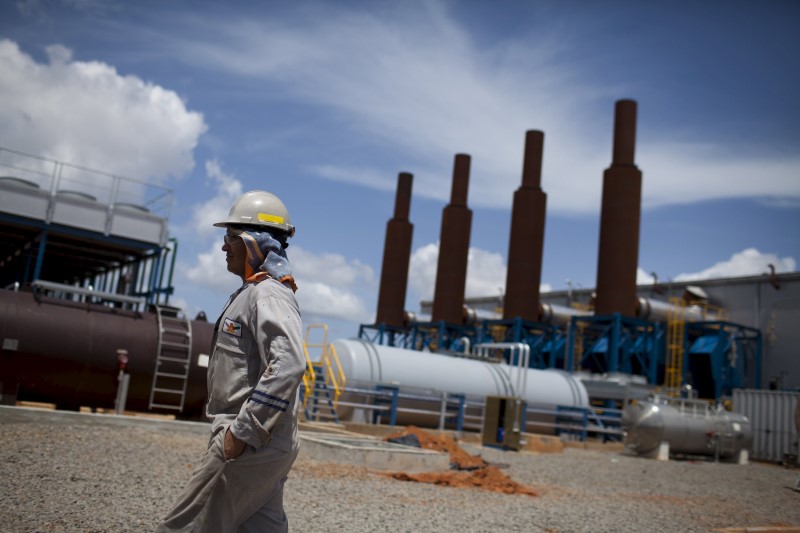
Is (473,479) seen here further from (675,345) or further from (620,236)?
(675,345)

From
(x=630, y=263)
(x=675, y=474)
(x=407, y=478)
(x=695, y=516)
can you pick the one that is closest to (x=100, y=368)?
(x=407, y=478)

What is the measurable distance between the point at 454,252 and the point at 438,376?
21.8m

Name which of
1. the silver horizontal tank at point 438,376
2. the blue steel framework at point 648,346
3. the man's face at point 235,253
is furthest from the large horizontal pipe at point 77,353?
the blue steel framework at point 648,346

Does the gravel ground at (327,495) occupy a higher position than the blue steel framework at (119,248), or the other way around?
the blue steel framework at (119,248)

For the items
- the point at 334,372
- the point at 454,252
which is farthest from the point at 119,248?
the point at 454,252

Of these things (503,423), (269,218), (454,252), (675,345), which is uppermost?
(454,252)

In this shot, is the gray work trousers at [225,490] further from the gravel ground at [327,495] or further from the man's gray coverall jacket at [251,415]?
the gravel ground at [327,495]

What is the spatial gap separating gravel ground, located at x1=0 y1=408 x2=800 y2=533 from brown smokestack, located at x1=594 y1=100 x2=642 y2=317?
18.5 meters

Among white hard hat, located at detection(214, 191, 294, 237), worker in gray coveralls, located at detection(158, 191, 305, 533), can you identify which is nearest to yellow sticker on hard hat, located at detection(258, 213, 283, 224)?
white hard hat, located at detection(214, 191, 294, 237)

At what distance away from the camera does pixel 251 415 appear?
292 cm

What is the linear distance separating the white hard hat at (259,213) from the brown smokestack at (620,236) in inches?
1186

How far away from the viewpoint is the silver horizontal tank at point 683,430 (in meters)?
20.7

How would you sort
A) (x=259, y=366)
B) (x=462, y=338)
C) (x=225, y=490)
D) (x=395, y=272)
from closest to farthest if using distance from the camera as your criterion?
(x=225, y=490) < (x=259, y=366) < (x=462, y=338) < (x=395, y=272)

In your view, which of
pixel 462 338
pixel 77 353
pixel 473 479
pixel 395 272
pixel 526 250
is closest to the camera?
pixel 473 479
